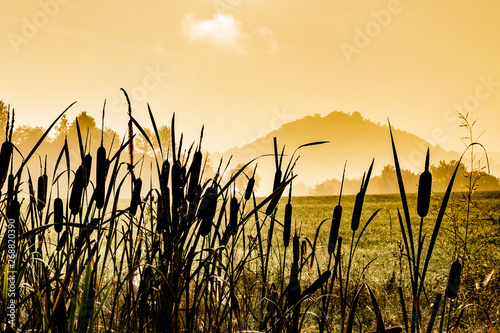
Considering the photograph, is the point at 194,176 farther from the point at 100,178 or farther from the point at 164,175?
the point at 100,178

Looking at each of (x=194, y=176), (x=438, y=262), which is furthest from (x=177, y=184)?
(x=438, y=262)

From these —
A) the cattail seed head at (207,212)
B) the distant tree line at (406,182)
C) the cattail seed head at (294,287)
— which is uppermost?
the distant tree line at (406,182)

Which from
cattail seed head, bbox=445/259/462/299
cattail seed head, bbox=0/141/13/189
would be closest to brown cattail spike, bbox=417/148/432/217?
cattail seed head, bbox=445/259/462/299

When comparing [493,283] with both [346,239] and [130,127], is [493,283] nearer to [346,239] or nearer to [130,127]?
[130,127]

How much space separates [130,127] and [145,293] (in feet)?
1.77

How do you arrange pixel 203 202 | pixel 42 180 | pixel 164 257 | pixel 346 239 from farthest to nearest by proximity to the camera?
pixel 346 239 → pixel 42 180 → pixel 164 257 → pixel 203 202

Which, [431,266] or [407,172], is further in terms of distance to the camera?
[407,172]

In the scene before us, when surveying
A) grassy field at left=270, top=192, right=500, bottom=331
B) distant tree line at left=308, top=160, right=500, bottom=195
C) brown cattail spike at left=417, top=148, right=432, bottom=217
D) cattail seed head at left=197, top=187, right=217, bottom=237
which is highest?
distant tree line at left=308, top=160, right=500, bottom=195

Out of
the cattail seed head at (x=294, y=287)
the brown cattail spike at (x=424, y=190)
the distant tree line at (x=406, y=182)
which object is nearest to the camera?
the brown cattail spike at (x=424, y=190)

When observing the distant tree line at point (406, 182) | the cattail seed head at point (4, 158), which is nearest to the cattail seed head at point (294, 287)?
the cattail seed head at point (4, 158)

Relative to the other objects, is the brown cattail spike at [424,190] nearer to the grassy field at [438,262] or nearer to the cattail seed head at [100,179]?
the grassy field at [438,262]

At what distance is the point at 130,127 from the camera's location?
1.01 meters

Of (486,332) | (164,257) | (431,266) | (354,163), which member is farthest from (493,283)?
(354,163)

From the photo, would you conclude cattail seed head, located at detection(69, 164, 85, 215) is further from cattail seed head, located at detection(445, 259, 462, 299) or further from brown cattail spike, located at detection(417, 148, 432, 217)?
cattail seed head, located at detection(445, 259, 462, 299)
